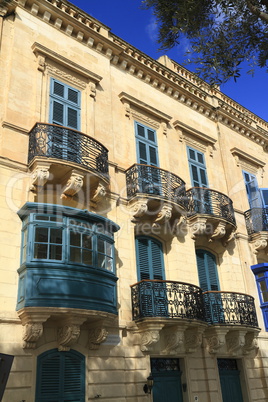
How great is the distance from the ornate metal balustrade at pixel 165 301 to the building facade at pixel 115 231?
42mm

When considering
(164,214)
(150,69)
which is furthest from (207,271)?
(150,69)

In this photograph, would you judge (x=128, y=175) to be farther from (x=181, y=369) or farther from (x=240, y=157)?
(x=240, y=157)

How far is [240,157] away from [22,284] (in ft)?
43.4

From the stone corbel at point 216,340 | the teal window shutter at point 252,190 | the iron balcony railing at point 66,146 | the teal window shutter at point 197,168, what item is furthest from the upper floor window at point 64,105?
the teal window shutter at point 252,190

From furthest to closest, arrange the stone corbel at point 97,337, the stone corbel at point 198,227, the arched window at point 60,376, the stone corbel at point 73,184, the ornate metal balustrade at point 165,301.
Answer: the stone corbel at point 198,227 → the ornate metal balustrade at point 165,301 → the stone corbel at point 73,184 → the stone corbel at point 97,337 → the arched window at point 60,376

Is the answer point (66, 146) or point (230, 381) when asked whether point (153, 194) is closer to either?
point (66, 146)

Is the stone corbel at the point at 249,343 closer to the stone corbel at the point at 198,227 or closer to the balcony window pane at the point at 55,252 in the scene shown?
the stone corbel at the point at 198,227

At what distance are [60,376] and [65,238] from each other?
3.25m

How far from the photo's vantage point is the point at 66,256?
9.62m

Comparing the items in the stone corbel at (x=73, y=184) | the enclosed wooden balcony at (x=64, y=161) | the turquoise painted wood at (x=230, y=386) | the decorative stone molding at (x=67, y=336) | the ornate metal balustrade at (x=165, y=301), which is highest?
the enclosed wooden balcony at (x=64, y=161)

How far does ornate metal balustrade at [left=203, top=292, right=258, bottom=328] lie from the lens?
12914 millimetres

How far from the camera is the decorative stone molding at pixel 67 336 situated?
9.31 metres

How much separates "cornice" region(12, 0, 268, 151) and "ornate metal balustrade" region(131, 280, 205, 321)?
20.6 ft

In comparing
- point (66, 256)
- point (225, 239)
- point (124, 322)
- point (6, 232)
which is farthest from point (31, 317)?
point (225, 239)
